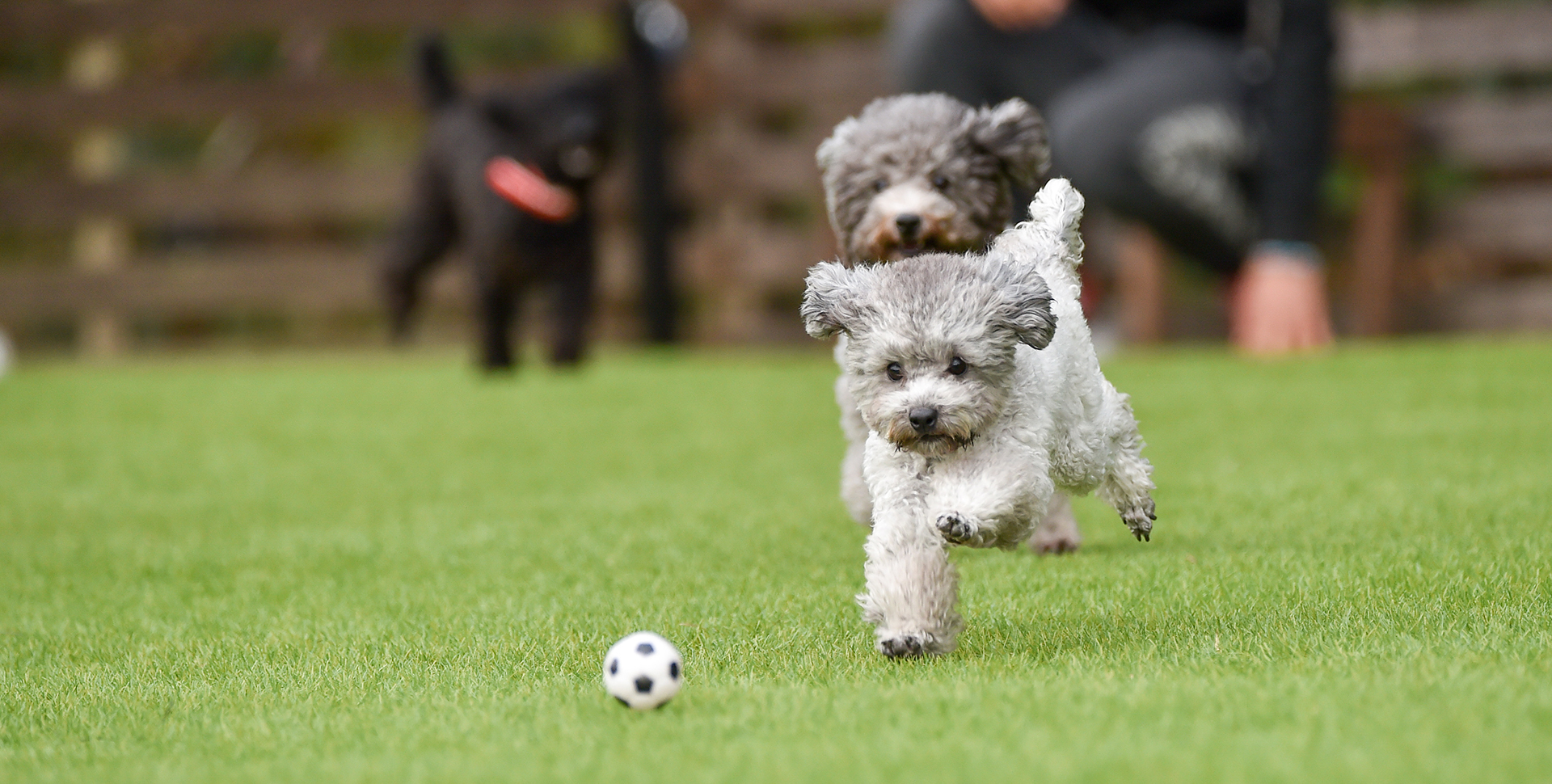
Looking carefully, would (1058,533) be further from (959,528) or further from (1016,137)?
(959,528)

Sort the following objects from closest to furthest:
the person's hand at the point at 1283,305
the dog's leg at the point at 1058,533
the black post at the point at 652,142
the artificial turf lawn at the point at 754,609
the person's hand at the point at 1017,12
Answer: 1. the artificial turf lawn at the point at 754,609
2. the dog's leg at the point at 1058,533
3. the person's hand at the point at 1283,305
4. the person's hand at the point at 1017,12
5. the black post at the point at 652,142

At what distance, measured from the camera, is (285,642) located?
2.23 m

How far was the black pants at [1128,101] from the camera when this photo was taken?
5.65m

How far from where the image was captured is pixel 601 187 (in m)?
8.63

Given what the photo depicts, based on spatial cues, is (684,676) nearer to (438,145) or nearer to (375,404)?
(375,404)

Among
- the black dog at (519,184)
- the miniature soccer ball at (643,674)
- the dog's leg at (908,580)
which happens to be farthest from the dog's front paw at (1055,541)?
the black dog at (519,184)

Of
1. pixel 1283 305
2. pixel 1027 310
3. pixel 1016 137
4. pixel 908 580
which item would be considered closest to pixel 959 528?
pixel 908 580

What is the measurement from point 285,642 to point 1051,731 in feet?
3.84

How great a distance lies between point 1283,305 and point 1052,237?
3.47m

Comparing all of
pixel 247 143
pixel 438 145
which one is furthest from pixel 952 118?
pixel 247 143

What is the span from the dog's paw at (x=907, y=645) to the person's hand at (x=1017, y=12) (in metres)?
4.03

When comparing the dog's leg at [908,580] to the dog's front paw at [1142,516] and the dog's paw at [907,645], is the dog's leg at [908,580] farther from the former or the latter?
the dog's front paw at [1142,516]

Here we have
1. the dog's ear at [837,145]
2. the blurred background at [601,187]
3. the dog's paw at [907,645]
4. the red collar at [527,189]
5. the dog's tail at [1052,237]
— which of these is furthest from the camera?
the blurred background at [601,187]

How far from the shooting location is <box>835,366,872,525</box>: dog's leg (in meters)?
2.58
